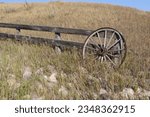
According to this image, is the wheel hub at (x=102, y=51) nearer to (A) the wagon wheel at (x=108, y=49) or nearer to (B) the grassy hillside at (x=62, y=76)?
(A) the wagon wheel at (x=108, y=49)

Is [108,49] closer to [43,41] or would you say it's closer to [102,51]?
[102,51]

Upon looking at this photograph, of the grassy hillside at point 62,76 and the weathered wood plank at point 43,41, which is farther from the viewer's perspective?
the weathered wood plank at point 43,41

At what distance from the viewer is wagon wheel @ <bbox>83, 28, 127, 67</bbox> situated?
10.0 meters

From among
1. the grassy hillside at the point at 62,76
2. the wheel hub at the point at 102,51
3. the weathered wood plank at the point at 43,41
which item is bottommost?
the grassy hillside at the point at 62,76

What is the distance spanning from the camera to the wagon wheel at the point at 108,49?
10008mm

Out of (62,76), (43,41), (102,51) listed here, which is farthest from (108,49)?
(43,41)

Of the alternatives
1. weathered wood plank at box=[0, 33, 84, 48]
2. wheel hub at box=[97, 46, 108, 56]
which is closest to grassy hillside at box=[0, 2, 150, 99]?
weathered wood plank at box=[0, 33, 84, 48]

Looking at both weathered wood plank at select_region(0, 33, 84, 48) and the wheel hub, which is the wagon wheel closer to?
the wheel hub

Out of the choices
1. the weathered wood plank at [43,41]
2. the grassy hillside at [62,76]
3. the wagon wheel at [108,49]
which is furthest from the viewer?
the weathered wood plank at [43,41]

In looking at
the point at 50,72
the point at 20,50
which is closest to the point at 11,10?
the point at 20,50

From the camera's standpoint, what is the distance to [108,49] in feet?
→ 33.3

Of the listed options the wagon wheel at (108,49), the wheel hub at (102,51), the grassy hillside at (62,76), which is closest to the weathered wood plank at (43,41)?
the grassy hillside at (62,76)

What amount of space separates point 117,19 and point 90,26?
12.6 feet

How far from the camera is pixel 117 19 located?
27125mm
